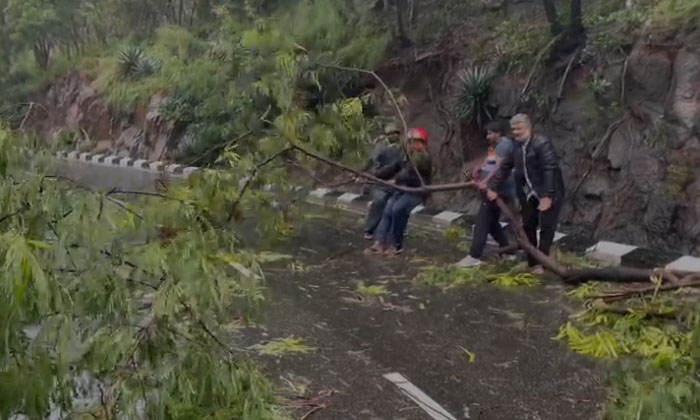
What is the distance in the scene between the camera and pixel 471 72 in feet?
45.9

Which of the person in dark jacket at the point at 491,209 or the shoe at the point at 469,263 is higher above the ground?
the person in dark jacket at the point at 491,209

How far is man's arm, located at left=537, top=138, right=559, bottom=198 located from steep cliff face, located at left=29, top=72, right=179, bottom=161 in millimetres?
14726

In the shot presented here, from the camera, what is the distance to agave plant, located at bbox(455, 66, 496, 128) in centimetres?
1368

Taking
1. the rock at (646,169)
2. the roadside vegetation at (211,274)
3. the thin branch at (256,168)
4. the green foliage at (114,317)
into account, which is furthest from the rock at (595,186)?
the green foliage at (114,317)

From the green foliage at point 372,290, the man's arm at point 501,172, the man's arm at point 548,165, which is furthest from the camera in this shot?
the man's arm at point 501,172

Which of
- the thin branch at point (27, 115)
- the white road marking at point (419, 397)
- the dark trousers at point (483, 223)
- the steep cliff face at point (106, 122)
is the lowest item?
the steep cliff face at point (106, 122)

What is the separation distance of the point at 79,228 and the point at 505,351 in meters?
3.89

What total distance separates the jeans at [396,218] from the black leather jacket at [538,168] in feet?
4.32

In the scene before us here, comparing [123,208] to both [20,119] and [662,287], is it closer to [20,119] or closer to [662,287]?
[20,119]

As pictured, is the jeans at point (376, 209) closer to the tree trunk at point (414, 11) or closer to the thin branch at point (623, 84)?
the thin branch at point (623, 84)

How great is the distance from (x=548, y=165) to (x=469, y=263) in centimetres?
134

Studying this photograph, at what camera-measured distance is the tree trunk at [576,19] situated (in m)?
12.9

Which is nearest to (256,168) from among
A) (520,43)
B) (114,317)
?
(114,317)

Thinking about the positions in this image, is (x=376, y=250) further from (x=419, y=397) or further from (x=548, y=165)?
(x=419, y=397)
